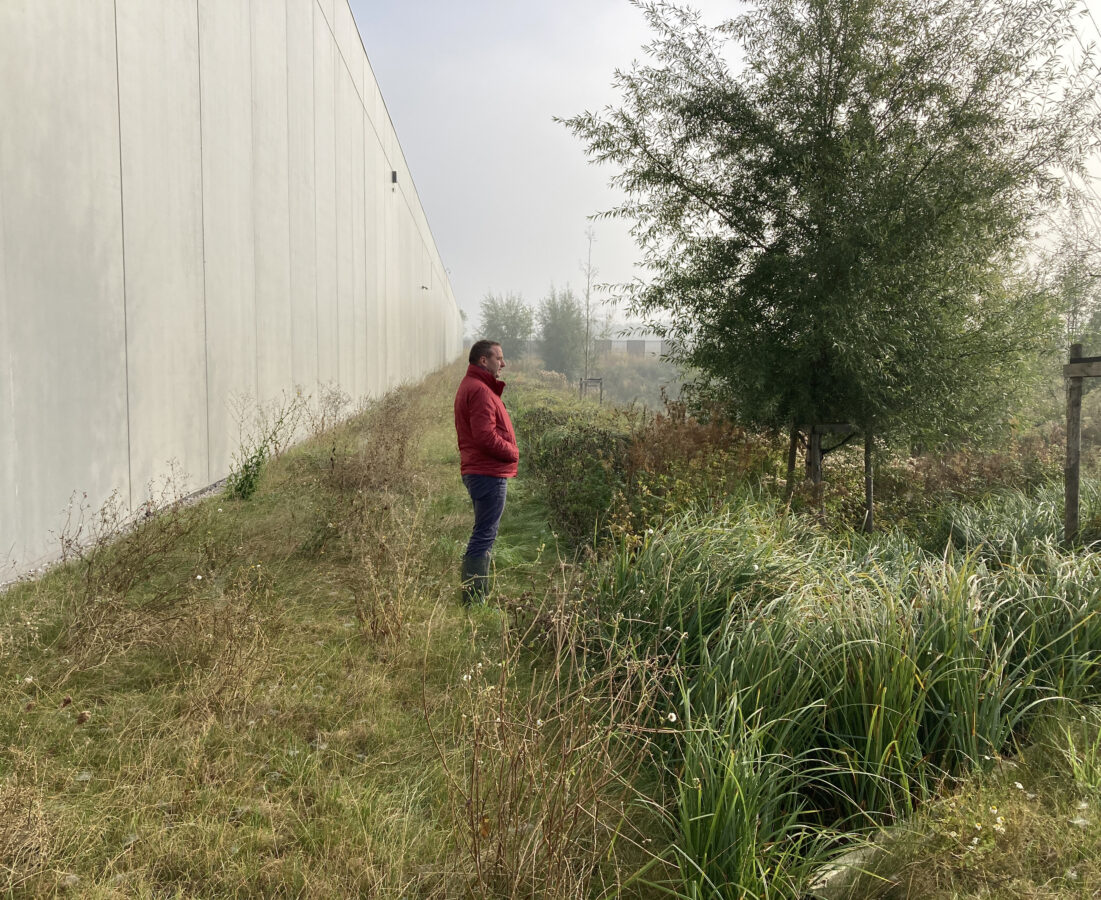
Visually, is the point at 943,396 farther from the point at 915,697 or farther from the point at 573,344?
the point at 573,344

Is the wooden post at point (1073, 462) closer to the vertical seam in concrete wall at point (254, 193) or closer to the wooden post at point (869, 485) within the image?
the wooden post at point (869, 485)

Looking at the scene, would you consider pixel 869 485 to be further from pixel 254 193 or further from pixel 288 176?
pixel 288 176

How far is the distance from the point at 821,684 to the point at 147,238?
638 centimetres

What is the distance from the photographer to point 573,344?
56.0m

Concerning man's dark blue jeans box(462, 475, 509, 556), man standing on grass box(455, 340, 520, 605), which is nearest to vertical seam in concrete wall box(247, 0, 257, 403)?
man standing on grass box(455, 340, 520, 605)

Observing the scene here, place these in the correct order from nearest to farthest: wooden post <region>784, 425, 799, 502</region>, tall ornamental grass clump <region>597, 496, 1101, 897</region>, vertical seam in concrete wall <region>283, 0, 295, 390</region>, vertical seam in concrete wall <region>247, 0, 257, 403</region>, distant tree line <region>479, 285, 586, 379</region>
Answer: tall ornamental grass clump <region>597, 496, 1101, 897</region>, wooden post <region>784, 425, 799, 502</region>, vertical seam in concrete wall <region>247, 0, 257, 403</region>, vertical seam in concrete wall <region>283, 0, 295, 390</region>, distant tree line <region>479, 285, 586, 379</region>

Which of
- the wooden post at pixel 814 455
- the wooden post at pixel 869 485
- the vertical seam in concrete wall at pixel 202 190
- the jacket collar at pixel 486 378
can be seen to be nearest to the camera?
the jacket collar at pixel 486 378

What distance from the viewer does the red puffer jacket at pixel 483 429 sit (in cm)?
455

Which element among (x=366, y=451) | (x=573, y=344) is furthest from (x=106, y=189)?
(x=573, y=344)

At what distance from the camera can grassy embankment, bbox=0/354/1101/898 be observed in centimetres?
226

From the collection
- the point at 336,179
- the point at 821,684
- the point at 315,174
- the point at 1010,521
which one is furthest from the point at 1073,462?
the point at 336,179

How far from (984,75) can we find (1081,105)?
3.39ft

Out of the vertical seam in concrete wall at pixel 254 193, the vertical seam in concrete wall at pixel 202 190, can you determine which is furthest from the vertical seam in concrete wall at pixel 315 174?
the vertical seam in concrete wall at pixel 202 190

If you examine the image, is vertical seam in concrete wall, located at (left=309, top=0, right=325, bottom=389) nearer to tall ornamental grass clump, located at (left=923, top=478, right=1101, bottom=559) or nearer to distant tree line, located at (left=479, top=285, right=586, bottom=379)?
tall ornamental grass clump, located at (left=923, top=478, right=1101, bottom=559)
